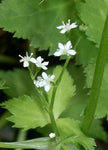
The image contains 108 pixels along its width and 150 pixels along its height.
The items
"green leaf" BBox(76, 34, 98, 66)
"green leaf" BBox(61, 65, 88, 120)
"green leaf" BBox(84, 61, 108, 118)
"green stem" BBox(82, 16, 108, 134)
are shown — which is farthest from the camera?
"green leaf" BBox(61, 65, 88, 120)

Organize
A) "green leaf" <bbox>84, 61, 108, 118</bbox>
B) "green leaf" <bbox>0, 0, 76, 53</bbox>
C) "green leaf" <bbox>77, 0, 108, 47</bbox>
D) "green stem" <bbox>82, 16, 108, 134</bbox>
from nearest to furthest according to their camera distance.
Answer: "green stem" <bbox>82, 16, 108, 134</bbox>
"green leaf" <bbox>84, 61, 108, 118</bbox>
"green leaf" <bbox>77, 0, 108, 47</bbox>
"green leaf" <bbox>0, 0, 76, 53</bbox>

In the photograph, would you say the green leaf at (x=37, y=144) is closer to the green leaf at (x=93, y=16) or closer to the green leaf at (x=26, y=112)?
the green leaf at (x=26, y=112)

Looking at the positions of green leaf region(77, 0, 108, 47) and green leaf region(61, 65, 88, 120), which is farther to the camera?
green leaf region(61, 65, 88, 120)

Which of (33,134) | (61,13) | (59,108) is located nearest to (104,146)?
(33,134)

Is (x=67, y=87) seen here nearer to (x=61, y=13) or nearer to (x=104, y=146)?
(x=61, y=13)

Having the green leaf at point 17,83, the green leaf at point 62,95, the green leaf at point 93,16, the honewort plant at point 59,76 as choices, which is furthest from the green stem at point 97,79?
the green leaf at point 17,83

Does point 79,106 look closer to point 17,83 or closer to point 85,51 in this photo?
point 85,51

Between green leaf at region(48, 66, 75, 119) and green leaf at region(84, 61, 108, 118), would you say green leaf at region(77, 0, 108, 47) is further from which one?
green leaf at region(48, 66, 75, 119)

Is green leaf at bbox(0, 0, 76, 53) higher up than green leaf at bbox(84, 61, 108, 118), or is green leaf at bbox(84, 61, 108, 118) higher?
green leaf at bbox(0, 0, 76, 53)

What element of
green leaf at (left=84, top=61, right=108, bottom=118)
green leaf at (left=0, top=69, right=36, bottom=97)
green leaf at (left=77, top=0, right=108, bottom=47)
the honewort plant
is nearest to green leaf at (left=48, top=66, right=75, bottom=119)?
the honewort plant
